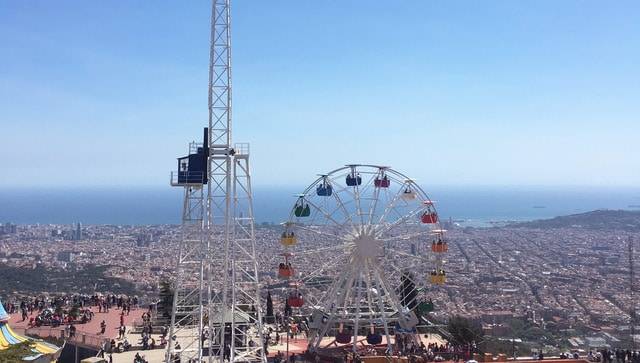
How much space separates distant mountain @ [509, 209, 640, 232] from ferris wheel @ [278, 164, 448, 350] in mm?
141204

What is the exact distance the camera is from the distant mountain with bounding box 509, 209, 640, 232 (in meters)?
156

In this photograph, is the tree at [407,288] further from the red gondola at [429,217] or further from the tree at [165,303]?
the tree at [165,303]

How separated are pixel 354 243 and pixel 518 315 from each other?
33.0m

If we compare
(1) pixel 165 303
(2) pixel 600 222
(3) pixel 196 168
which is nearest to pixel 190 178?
(3) pixel 196 168

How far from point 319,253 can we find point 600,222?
497ft

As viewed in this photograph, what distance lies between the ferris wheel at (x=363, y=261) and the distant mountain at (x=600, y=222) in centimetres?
14120

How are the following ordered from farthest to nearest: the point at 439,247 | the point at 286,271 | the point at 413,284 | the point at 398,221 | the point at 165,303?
the point at 165,303 → the point at 413,284 → the point at 398,221 → the point at 286,271 → the point at 439,247

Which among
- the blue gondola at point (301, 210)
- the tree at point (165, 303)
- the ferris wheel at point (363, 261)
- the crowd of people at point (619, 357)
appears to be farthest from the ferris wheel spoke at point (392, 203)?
the tree at point (165, 303)

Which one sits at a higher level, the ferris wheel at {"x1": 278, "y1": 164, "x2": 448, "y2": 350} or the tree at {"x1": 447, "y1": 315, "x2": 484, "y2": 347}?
the ferris wheel at {"x1": 278, "y1": 164, "x2": 448, "y2": 350}

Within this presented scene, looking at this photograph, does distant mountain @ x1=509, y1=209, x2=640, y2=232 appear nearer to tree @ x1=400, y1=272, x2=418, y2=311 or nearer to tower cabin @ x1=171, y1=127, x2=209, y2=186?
tree @ x1=400, y1=272, x2=418, y2=311

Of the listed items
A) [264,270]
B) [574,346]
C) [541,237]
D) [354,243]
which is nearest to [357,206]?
[354,243]

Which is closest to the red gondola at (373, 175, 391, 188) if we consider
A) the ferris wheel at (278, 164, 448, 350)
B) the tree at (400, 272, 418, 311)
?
the ferris wheel at (278, 164, 448, 350)

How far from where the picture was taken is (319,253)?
26984 mm

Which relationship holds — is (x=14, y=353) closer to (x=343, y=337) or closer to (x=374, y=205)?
(x=343, y=337)
